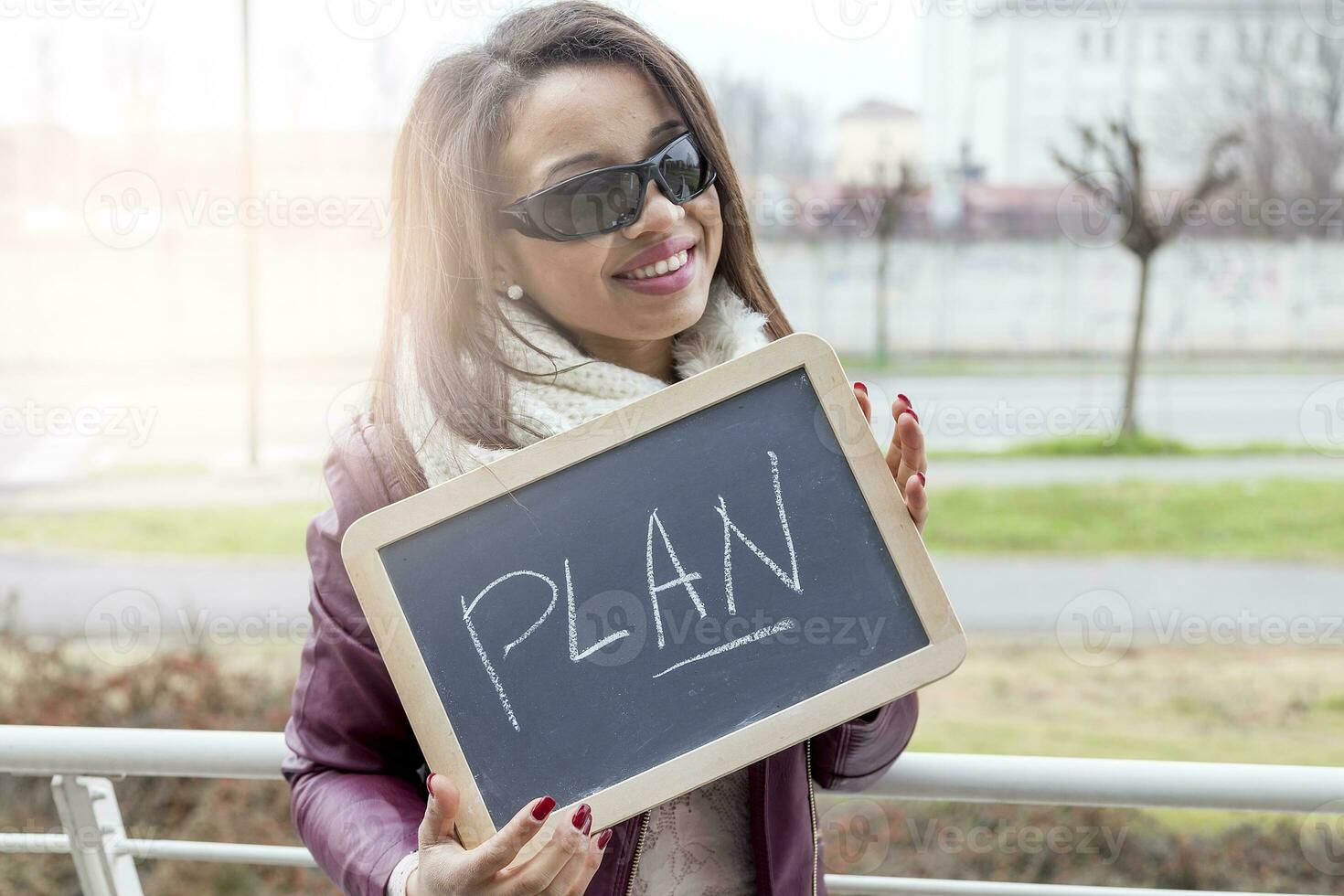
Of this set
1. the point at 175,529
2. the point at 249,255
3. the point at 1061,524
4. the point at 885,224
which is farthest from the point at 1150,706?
the point at 175,529

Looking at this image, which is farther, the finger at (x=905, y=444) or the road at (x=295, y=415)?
the road at (x=295, y=415)

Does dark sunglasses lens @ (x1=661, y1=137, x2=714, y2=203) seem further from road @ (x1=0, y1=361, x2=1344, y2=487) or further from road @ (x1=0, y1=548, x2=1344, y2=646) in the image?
road @ (x1=0, y1=361, x2=1344, y2=487)

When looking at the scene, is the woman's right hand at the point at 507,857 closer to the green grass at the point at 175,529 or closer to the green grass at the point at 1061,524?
the green grass at the point at 1061,524

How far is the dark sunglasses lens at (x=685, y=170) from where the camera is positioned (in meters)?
1.19

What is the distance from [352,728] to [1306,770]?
1094 mm

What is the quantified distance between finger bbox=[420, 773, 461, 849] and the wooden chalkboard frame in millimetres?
44

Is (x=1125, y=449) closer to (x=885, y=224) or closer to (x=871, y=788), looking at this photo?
(x=885, y=224)

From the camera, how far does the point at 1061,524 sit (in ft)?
22.3

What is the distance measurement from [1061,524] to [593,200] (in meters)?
6.15

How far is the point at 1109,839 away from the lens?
3.29 m

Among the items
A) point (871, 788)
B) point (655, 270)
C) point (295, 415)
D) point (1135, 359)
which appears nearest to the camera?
point (655, 270)

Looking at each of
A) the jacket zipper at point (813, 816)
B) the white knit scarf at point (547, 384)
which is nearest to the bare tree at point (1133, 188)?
the white knit scarf at point (547, 384)

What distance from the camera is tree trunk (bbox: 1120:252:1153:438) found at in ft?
21.1

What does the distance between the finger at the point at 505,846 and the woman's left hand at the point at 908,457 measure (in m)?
0.43
